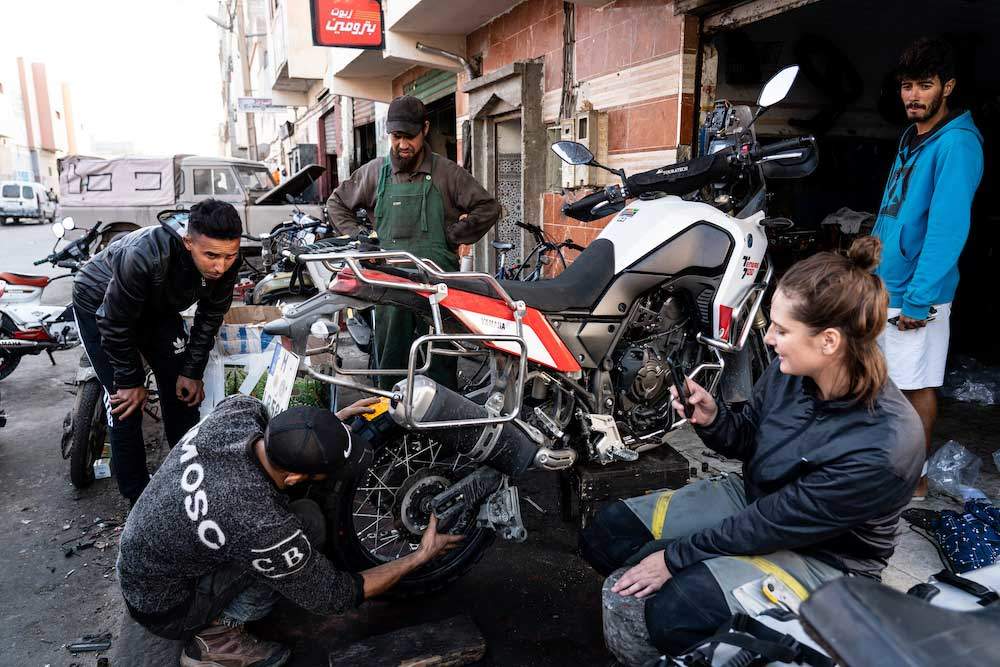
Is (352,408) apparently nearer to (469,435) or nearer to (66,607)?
(469,435)

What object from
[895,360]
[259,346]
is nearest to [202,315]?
[259,346]

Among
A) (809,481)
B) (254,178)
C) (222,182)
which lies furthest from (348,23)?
(809,481)

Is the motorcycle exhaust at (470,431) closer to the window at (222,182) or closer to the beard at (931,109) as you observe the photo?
the beard at (931,109)

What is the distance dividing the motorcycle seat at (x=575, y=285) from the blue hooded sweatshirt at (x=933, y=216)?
129 centimetres

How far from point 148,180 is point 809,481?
12.6 meters

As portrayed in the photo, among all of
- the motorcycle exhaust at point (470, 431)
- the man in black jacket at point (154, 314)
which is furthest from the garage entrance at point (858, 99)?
the man in black jacket at point (154, 314)

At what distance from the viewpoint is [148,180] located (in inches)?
465

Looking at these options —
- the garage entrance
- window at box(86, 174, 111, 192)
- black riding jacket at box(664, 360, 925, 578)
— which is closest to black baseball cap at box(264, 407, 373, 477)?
black riding jacket at box(664, 360, 925, 578)

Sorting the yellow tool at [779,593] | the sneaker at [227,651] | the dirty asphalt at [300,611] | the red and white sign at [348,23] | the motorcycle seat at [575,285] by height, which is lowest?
the dirty asphalt at [300,611]

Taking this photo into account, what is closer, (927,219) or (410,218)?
(927,219)

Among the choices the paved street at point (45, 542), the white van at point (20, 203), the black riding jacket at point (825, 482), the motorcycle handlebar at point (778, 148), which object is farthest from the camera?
the white van at point (20, 203)

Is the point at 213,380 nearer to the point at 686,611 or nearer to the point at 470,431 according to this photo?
the point at 470,431

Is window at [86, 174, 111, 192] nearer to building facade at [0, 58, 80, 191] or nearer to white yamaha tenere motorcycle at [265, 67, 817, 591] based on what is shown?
white yamaha tenere motorcycle at [265, 67, 817, 591]

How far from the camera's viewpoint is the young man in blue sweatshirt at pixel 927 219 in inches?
114
